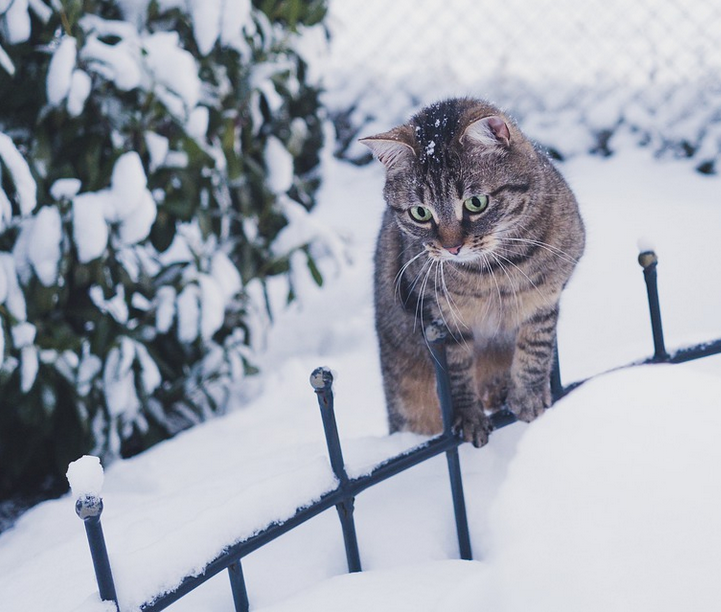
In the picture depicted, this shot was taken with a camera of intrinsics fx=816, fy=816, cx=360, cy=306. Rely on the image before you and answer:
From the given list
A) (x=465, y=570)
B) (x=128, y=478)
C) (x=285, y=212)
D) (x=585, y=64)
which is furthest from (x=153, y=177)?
(x=585, y=64)

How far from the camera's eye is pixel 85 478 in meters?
0.95

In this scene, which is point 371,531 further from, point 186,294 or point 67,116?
point 67,116

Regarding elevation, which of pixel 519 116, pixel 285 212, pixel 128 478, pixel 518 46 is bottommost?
pixel 128 478

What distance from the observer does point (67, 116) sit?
209 centimetres

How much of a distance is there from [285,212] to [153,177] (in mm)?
627

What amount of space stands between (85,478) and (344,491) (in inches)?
16.4

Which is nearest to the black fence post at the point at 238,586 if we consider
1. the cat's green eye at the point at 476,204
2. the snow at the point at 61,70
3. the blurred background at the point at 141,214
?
the cat's green eye at the point at 476,204

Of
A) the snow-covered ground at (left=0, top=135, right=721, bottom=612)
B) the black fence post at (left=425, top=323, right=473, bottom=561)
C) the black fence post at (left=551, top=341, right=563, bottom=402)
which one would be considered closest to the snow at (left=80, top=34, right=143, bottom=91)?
the snow-covered ground at (left=0, top=135, right=721, bottom=612)

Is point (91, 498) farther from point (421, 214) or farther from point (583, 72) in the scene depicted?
point (583, 72)

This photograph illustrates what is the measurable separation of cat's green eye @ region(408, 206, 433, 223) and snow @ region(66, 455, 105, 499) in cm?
78

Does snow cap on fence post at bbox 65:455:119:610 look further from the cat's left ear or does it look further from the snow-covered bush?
the snow-covered bush

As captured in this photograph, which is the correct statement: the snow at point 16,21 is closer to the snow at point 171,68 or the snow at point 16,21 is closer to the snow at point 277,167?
the snow at point 171,68

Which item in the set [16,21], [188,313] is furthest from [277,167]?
[16,21]

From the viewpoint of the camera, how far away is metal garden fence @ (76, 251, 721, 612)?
100cm
